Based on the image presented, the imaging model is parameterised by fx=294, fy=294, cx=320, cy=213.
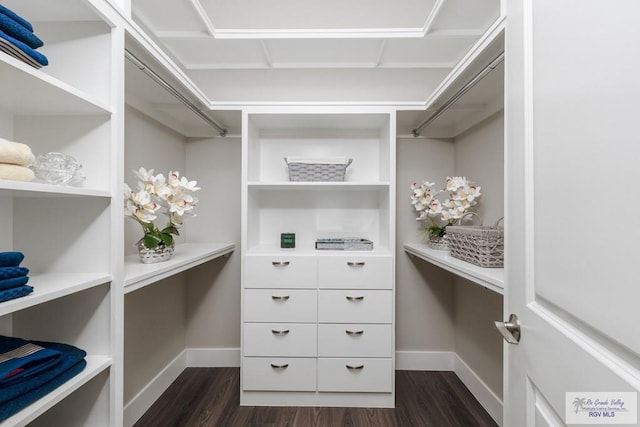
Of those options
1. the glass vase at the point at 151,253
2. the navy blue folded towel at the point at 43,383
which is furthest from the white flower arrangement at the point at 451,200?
the navy blue folded towel at the point at 43,383

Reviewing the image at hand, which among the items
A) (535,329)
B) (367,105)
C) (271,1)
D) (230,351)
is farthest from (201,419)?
(271,1)

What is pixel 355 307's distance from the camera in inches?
67.9

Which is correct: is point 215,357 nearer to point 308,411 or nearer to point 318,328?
point 308,411

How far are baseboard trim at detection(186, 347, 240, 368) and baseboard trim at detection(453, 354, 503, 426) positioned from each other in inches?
63.5

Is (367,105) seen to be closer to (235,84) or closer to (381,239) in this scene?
(381,239)

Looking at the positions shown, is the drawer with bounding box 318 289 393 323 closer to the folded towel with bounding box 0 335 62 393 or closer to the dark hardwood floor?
the dark hardwood floor

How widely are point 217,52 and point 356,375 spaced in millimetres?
2249

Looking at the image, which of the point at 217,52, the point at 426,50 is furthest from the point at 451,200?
the point at 217,52

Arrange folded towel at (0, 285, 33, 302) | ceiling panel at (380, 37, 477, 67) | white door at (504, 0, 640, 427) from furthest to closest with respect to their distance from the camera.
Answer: ceiling panel at (380, 37, 477, 67) → folded towel at (0, 285, 33, 302) → white door at (504, 0, 640, 427)

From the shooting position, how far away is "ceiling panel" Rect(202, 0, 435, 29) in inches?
67.6

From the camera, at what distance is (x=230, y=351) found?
7.27ft

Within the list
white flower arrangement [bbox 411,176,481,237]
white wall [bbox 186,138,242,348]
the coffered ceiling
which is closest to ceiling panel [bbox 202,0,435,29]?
the coffered ceiling

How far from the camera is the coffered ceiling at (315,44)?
1658mm

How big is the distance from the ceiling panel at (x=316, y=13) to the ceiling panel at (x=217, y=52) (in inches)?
5.5
